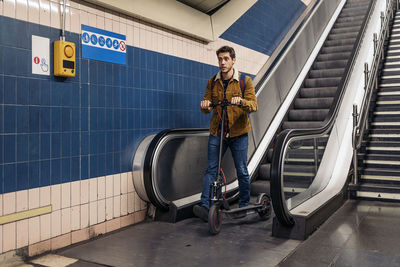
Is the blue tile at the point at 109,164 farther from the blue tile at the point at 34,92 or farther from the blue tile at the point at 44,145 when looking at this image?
the blue tile at the point at 34,92

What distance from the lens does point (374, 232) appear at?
370 centimetres

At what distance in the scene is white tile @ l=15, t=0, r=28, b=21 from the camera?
3031 mm

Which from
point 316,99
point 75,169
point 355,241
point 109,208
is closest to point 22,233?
point 75,169

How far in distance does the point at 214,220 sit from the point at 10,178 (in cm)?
172

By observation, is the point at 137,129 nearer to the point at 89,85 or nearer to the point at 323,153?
the point at 89,85

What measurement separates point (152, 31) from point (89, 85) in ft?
3.82

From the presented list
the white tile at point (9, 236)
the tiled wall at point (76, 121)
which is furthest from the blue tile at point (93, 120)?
the white tile at point (9, 236)

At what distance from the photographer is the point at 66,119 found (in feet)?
11.1

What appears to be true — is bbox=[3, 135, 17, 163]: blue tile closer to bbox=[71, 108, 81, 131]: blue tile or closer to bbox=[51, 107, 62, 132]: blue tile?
bbox=[51, 107, 62, 132]: blue tile

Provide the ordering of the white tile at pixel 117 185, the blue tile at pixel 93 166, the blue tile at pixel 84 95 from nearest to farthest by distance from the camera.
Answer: the blue tile at pixel 84 95 → the blue tile at pixel 93 166 → the white tile at pixel 117 185

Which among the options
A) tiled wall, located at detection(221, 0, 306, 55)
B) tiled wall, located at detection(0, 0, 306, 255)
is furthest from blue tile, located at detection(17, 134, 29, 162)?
tiled wall, located at detection(221, 0, 306, 55)

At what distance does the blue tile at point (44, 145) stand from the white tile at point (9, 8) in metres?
0.93

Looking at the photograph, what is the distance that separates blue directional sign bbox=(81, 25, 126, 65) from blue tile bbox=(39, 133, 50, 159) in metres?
0.83

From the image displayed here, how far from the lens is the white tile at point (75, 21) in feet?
11.4
